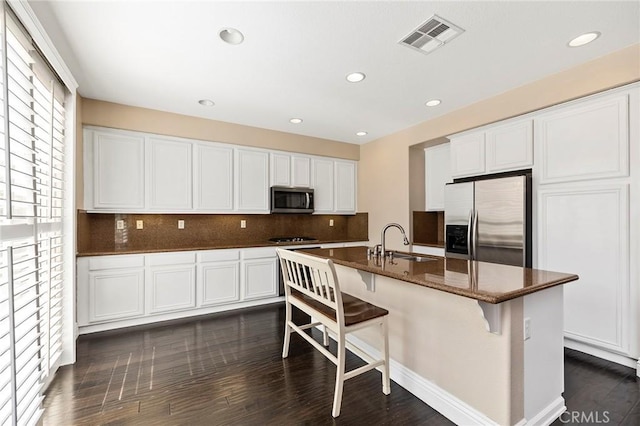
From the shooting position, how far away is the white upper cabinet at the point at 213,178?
3.94 meters

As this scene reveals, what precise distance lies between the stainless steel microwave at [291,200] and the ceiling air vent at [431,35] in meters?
2.76

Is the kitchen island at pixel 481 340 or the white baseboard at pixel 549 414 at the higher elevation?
the kitchen island at pixel 481 340

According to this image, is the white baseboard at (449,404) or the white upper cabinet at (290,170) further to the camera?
the white upper cabinet at (290,170)

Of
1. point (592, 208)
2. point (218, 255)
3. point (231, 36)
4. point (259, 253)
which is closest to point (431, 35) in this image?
point (231, 36)

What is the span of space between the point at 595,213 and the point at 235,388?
11.1 feet

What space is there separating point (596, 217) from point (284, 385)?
3029mm

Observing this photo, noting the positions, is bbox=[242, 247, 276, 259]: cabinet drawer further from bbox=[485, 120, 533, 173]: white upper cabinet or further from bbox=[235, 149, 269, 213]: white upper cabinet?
bbox=[485, 120, 533, 173]: white upper cabinet

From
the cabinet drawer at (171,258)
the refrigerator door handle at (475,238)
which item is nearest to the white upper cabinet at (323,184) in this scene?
the cabinet drawer at (171,258)

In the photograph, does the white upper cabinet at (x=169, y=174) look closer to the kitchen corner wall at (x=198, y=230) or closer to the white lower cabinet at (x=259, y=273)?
the kitchen corner wall at (x=198, y=230)

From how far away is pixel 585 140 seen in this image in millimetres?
2631

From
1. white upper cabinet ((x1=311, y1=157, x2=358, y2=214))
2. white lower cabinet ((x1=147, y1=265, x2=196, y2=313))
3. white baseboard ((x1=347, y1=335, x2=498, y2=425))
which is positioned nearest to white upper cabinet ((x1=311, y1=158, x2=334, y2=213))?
white upper cabinet ((x1=311, y1=157, x2=358, y2=214))

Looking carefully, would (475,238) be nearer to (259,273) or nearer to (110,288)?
(259,273)

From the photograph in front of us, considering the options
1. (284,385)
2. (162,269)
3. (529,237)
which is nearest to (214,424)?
(284,385)

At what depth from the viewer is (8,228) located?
1.51 meters
